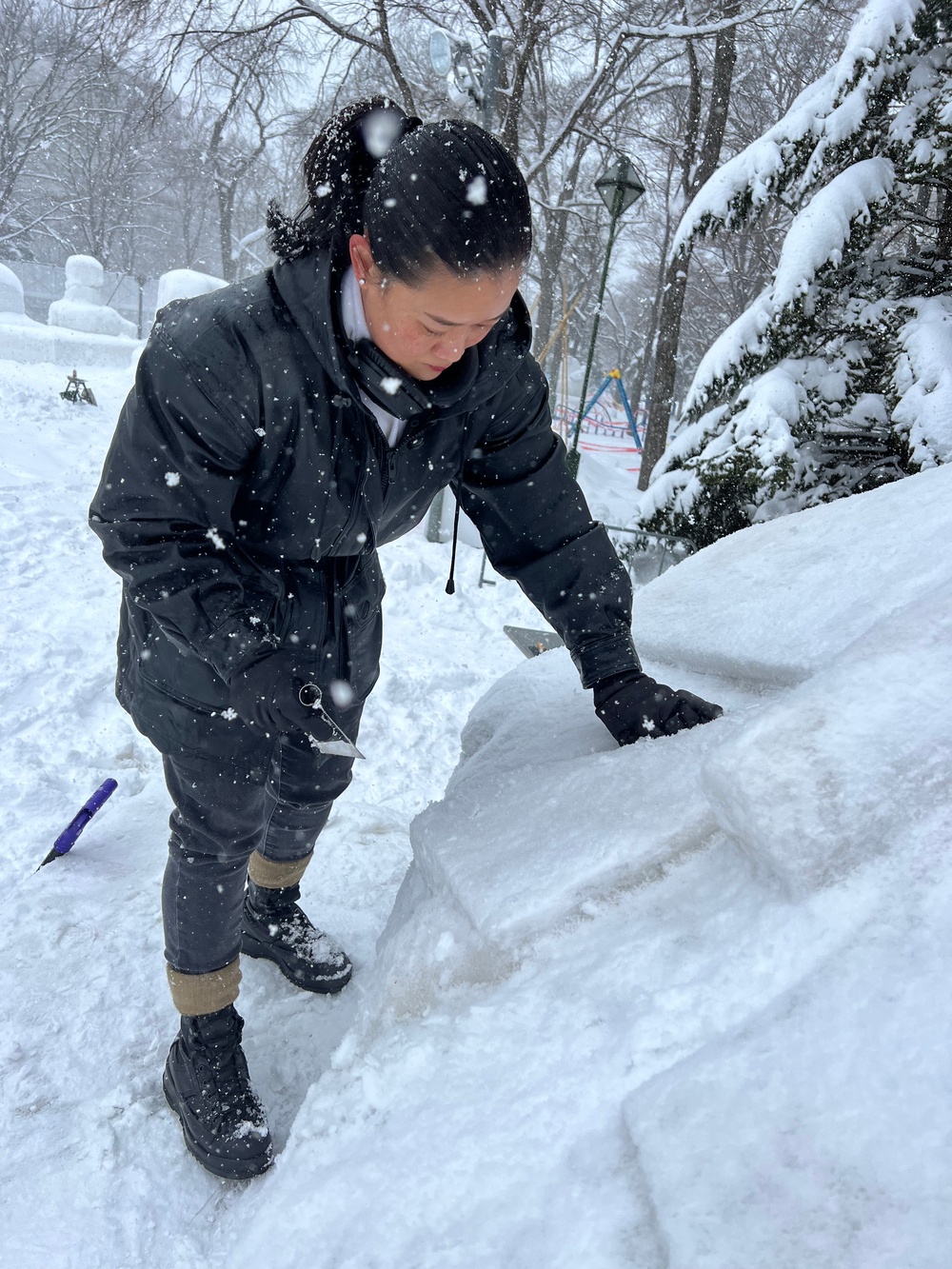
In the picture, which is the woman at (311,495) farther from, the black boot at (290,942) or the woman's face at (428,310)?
the black boot at (290,942)

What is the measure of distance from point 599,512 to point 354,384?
30.0 feet

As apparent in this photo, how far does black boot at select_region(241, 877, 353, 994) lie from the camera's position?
2.15 metres

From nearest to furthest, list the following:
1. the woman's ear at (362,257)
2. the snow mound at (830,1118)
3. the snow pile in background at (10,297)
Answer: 1. the snow mound at (830,1118)
2. the woman's ear at (362,257)
3. the snow pile in background at (10,297)

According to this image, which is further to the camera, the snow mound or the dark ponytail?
the dark ponytail

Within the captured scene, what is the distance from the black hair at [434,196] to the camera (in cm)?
114

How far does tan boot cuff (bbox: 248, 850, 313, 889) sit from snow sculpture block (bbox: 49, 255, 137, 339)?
20.4 metres

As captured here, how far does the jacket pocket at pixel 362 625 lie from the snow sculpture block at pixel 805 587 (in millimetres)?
685

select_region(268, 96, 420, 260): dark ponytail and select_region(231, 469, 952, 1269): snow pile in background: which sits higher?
select_region(268, 96, 420, 260): dark ponytail

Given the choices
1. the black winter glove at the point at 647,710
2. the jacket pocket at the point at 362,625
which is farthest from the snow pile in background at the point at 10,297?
the black winter glove at the point at 647,710

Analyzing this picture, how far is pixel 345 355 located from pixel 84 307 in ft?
71.5

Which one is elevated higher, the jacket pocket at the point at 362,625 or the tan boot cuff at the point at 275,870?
the jacket pocket at the point at 362,625

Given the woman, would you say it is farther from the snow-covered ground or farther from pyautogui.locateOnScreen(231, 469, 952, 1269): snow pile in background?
pyautogui.locateOnScreen(231, 469, 952, 1269): snow pile in background

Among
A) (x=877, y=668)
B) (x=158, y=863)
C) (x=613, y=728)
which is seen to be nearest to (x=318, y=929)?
(x=158, y=863)

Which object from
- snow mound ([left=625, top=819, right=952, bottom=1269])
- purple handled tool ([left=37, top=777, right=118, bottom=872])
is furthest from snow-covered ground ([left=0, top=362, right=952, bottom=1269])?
purple handled tool ([left=37, top=777, right=118, bottom=872])
